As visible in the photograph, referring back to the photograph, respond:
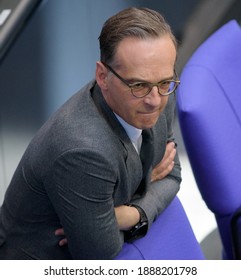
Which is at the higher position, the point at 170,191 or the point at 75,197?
the point at 75,197

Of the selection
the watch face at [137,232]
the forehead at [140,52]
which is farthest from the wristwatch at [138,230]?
the forehead at [140,52]

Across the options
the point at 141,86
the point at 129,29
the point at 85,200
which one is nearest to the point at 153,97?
the point at 141,86

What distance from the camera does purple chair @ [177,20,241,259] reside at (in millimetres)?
2039

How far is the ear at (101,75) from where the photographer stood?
1.85 meters

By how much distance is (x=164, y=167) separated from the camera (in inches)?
88.6

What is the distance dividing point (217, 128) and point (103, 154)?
15.0 inches

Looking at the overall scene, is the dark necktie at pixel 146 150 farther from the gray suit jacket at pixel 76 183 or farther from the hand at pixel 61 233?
the hand at pixel 61 233

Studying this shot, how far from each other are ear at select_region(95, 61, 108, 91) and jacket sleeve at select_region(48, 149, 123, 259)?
15 cm

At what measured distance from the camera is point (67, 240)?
Answer: 6.49 ft

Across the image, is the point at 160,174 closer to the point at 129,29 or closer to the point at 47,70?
the point at 129,29

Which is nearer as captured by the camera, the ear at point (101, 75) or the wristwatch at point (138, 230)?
the ear at point (101, 75)

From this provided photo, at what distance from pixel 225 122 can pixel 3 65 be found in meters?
1.40

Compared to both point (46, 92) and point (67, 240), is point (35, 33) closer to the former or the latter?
point (46, 92)
